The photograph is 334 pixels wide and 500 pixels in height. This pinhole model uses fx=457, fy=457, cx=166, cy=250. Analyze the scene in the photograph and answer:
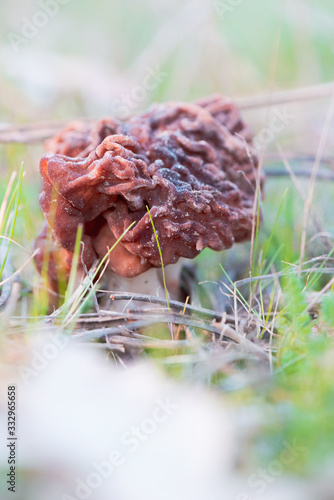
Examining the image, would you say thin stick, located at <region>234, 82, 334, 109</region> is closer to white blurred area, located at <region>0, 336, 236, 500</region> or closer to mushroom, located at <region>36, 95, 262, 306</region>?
mushroom, located at <region>36, 95, 262, 306</region>

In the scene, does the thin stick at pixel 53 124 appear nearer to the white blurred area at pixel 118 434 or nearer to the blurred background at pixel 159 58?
the blurred background at pixel 159 58

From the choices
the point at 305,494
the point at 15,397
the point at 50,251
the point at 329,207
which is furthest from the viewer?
the point at 329,207

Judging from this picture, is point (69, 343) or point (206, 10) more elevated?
point (206, 10)

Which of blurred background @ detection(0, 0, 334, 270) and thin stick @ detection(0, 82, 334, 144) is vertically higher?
blurred background @ detection(0, 0, 334, 270)

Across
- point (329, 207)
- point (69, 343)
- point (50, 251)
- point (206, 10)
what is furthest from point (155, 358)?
point (206, 10)

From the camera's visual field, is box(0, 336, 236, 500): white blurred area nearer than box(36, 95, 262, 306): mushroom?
Yes

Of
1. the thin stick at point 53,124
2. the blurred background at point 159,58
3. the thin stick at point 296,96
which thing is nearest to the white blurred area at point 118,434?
the thin stick at point 53,124

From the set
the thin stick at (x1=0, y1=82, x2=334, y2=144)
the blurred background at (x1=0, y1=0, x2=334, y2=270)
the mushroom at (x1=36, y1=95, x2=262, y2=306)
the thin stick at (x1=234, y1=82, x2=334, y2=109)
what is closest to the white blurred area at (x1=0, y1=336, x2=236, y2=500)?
the mushroom at (x1=36, y1=95, x2=262, y2=306)

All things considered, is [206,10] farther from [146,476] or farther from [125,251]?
[146,476]

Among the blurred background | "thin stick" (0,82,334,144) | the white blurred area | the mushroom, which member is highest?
the blurred background
